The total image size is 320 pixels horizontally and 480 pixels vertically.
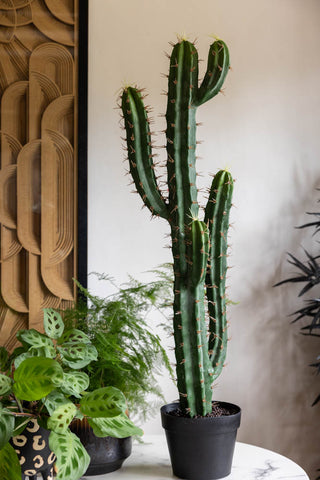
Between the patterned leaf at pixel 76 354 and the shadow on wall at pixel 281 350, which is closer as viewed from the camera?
the patterned leaf at pixel 76 354

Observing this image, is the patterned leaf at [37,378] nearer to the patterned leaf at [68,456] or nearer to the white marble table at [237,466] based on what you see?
the patterned leaf at [68,456]

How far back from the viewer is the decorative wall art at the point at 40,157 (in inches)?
73.7

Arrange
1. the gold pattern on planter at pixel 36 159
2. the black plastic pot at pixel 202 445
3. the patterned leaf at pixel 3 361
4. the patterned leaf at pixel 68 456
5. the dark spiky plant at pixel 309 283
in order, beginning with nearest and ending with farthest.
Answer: the patterned leaf at pixel 68 456 < the patterned leaf at pixel 3 361 < the black plastic pot at pixel 202 445 < the gold pattern on planter at pixel 36 159 < the dark spiky plant at pixel 309 283

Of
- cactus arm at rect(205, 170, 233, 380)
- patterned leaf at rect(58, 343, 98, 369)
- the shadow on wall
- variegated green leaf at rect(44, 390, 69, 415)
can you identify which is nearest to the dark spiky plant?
the shadow on wall

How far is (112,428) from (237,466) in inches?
18.0

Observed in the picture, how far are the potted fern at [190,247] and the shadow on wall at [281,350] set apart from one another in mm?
814

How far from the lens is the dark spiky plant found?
2189 millimetres

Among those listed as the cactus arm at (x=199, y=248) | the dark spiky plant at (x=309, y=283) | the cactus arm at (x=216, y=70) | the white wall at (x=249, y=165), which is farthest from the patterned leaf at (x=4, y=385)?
the dark spiky plant at (x=309, y=283)

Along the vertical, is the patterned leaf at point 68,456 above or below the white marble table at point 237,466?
above

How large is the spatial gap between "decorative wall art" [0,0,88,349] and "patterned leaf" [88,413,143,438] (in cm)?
80

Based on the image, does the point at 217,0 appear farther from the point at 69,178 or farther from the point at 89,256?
the point at 89,256

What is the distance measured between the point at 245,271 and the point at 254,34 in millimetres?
925

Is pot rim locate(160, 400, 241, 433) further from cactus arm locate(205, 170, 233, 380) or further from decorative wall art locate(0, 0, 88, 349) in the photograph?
decorative wall art locate(0, 0, 88, 349)

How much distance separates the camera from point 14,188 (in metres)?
1.88
